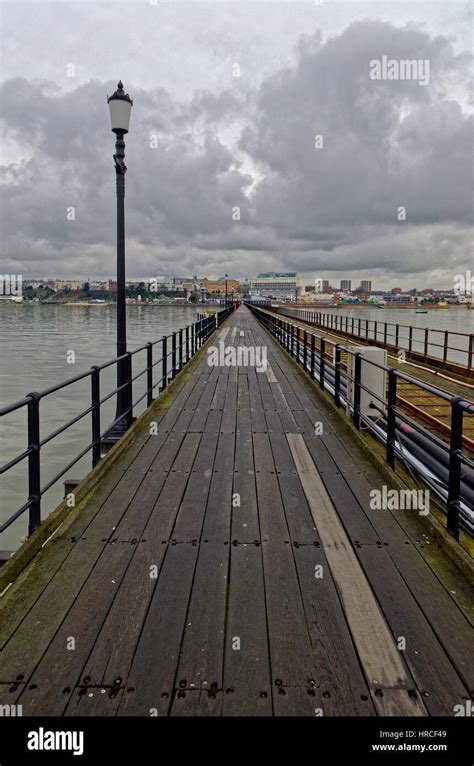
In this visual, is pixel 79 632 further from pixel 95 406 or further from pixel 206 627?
pixel 95 406

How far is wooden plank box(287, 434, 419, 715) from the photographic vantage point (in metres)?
2.68

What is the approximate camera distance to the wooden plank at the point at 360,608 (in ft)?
8.78

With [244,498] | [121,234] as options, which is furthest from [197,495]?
[121,234]

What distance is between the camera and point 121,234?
26.0ft

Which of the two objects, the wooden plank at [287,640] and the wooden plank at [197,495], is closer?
the wooden plank at [287,640]

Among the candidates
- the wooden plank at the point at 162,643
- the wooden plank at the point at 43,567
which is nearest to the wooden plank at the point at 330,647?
the wooden plank at the point at 162,643

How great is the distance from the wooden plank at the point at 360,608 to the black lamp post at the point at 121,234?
3.54 meters

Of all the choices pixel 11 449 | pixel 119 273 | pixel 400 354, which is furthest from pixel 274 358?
pixel 119 273

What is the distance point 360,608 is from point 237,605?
30.8 inches

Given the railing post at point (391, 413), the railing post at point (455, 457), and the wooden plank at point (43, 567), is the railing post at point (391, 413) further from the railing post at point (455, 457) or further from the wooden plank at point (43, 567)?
the wooden plank at point (43, 567)

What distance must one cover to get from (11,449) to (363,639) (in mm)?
12545

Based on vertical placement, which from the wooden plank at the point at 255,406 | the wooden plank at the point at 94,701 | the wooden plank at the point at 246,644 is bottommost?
the wooden plank at the point at 94,701

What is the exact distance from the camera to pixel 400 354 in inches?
781
